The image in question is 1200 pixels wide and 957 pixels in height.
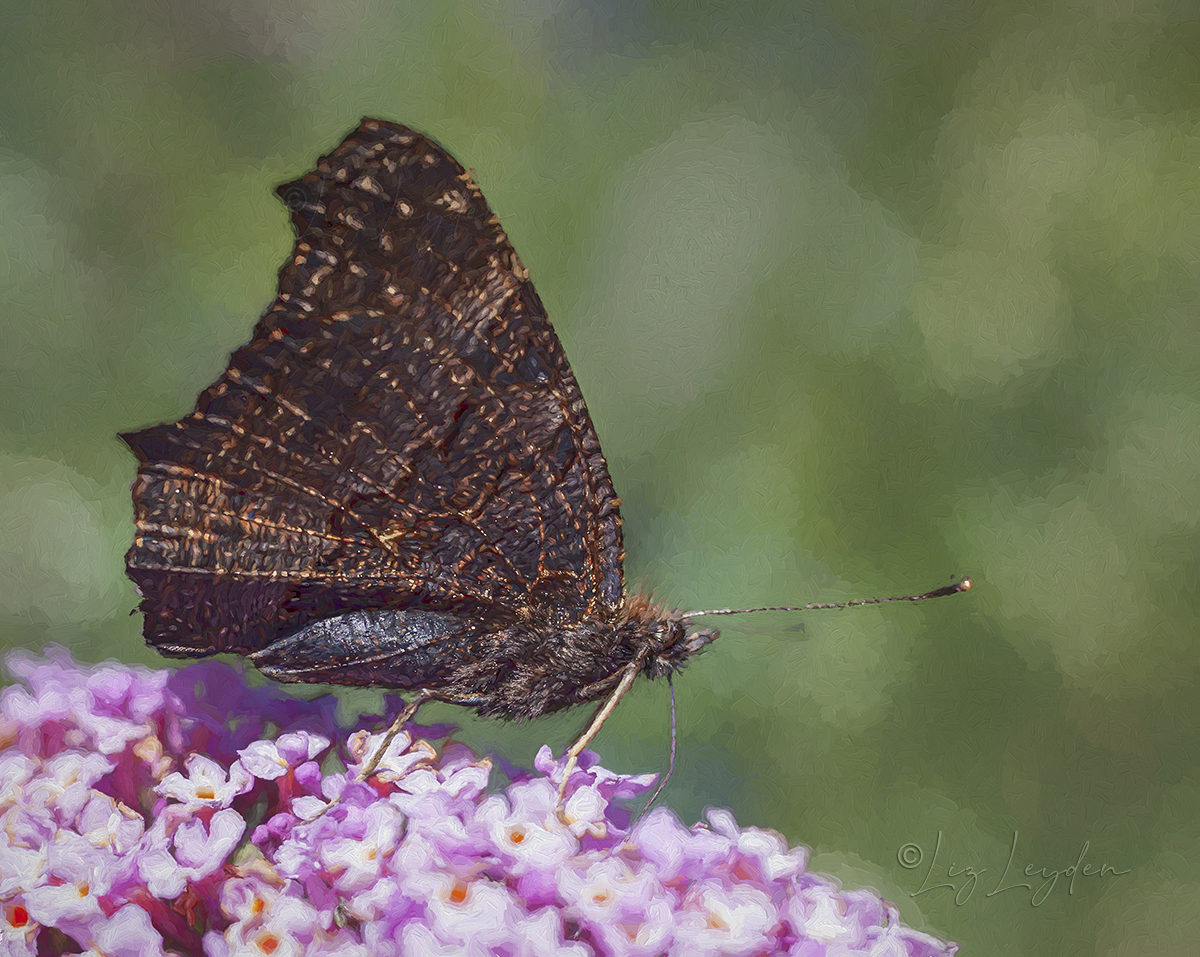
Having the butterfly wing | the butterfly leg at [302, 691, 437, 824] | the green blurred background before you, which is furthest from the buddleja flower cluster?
the green blurred background

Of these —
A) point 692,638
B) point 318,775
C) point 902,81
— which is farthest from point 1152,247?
point 318,775

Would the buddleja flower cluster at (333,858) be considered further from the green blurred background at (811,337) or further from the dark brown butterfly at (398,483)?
the green blurred background at (811,337)

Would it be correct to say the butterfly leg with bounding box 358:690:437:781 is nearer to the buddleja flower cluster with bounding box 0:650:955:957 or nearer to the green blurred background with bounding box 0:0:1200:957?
the buddleja flower cluster with bounding box 0:650:955:957

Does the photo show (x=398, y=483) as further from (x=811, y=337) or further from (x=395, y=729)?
(x=811, y=337)

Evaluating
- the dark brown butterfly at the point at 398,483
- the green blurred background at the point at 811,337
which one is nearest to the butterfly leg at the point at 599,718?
the dark brown butterfly at the point at 398,483

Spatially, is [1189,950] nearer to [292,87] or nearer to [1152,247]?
[1152,247]

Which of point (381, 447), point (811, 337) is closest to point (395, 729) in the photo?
point (381, 447)
